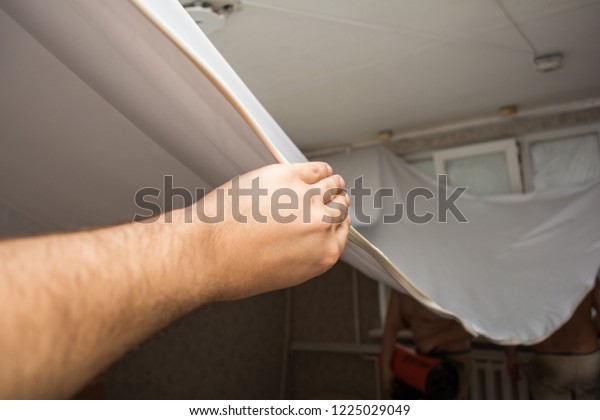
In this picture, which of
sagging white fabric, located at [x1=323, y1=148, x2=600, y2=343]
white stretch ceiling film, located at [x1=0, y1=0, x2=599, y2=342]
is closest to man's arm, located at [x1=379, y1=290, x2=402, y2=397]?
sagging white fabric, located at [x1=323, y1=148, x2=600, y2=343]

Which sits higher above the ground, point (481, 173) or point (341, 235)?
point (481, 173)

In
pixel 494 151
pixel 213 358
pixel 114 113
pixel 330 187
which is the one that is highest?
pixel 494 151

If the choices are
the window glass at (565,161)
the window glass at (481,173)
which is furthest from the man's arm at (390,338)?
the window glass at (565,161)

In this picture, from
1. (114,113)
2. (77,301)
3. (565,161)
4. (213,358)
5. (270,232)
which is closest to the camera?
(77,301)

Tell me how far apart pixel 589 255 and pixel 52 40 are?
2235 millimetres

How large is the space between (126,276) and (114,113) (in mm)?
659

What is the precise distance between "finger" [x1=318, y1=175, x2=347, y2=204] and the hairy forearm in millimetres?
295

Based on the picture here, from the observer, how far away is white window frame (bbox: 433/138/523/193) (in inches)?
A: 106

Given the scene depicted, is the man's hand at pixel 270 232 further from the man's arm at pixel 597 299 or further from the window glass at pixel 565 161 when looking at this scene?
the window glass at pixel 565 161

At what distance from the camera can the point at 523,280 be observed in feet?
6.90

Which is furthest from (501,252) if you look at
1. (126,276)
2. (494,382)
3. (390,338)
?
(126,276)

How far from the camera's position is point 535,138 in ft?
8.82

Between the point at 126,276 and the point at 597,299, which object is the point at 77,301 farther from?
the point at 597,299
